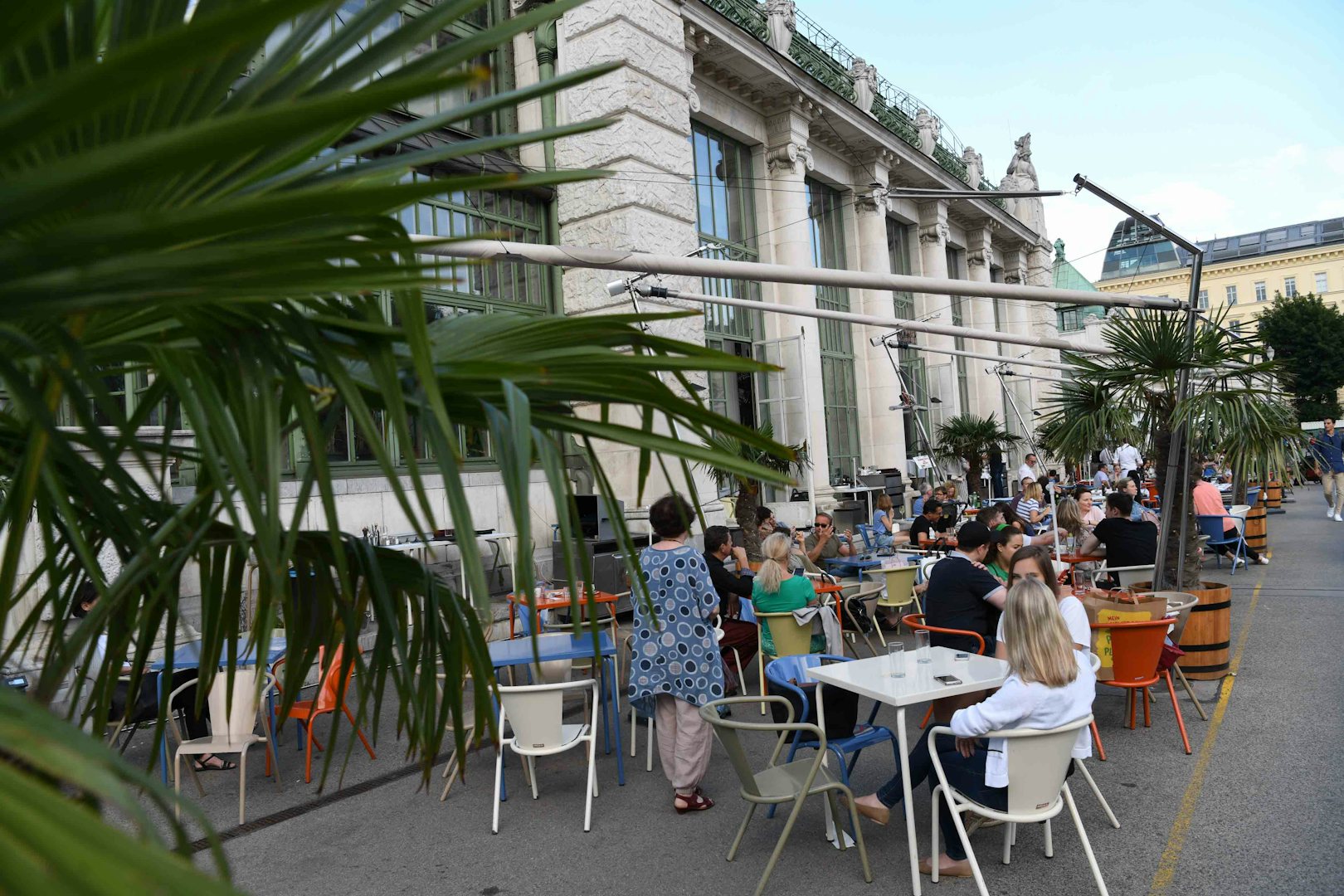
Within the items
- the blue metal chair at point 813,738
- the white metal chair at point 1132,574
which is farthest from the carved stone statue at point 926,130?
the blue metal chair at point 813,738

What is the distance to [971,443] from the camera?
88.7ft

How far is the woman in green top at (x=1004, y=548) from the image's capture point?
24.4ft

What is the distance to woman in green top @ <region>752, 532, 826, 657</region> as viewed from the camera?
7277 millimetres

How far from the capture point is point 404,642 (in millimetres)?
1817

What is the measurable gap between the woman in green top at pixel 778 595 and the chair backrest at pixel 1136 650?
2027 millimetres

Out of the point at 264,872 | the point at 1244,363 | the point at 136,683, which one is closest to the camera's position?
the point at 136,683

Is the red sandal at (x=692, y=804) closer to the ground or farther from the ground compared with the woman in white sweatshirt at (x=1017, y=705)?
closer to the ground

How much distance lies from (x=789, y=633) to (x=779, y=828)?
2.16 m

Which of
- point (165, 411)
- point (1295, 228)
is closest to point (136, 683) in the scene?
point (165, 411)

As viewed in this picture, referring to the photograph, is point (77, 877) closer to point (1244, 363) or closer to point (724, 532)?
point (724, 532)

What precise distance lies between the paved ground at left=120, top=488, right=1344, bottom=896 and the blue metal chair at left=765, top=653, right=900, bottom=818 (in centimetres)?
40

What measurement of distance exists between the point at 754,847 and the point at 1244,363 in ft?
23.2

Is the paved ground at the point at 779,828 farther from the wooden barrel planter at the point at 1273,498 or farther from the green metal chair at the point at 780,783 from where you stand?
the wooden barrel planter at the point at 1273,498

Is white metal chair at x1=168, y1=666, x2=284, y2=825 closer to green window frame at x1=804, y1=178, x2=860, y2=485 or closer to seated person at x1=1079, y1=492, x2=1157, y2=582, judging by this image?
seated person at x1=1079, y1=492, x2=1157, y2=582
